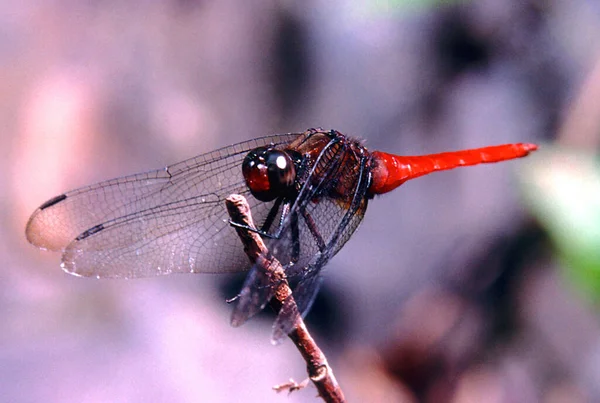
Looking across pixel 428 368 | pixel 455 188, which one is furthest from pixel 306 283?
pixel 455 188

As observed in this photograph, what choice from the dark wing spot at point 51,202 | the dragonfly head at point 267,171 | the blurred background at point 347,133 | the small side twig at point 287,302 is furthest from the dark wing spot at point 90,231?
the blurred background at point 347,133

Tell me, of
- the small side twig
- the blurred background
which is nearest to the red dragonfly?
the small side twig

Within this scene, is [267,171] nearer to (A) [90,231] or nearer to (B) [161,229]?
(B) [161,229]

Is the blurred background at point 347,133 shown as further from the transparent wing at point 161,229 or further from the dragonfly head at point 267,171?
the dragonfly head at point 267,171

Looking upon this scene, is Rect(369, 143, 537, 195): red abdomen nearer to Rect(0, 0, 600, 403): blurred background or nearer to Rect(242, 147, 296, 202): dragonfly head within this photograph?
Rect(0, 0, 600, 403): blurred background

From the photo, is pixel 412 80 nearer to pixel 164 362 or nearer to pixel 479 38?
pixel 479 38

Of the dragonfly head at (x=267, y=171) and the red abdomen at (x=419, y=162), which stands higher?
the dragonfly head at (x=267, y=171)
